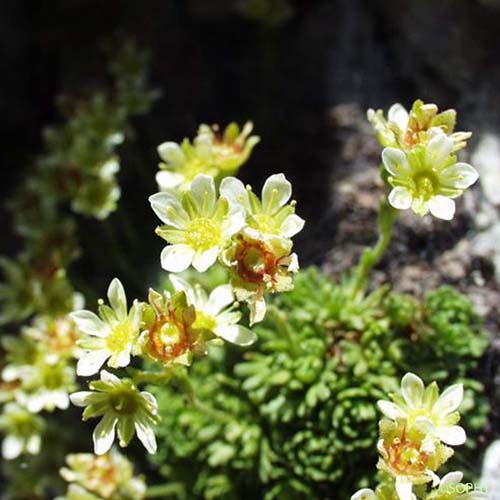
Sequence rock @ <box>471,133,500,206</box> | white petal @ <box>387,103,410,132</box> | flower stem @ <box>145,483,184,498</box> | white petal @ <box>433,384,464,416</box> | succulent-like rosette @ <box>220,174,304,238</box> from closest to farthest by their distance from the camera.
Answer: succulent-like rosette @ <box>220,174,304,238</box>, white petal @ <box>433,384,464,416</box>, white petal @ <box>387,103,410,132</box>, flower stem @ <box>145,483,184,498</box>, rock @ <box>471,133,500,206</box>

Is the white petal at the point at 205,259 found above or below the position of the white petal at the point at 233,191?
below

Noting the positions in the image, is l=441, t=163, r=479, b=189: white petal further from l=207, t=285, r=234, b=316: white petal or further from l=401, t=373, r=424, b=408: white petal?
l=207, t=285, r=234, b=316: white petal

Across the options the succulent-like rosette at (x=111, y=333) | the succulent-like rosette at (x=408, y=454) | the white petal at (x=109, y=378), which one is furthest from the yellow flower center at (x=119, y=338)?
the succulent-like rosette at (x=408, y=454)

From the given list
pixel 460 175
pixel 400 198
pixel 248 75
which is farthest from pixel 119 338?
pixel 248 75

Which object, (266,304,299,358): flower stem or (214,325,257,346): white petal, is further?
(266,304,299,358): flower stem

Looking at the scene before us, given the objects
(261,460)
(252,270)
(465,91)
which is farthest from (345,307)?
(465,91)

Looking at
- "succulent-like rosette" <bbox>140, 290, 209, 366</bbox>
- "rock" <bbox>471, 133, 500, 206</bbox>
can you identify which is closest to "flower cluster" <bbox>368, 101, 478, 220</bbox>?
"succulent-like rosette" <bbox>140, 290, 209, 366</bbox>

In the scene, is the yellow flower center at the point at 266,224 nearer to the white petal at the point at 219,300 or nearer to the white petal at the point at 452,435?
the white petal at the point at 219,300
